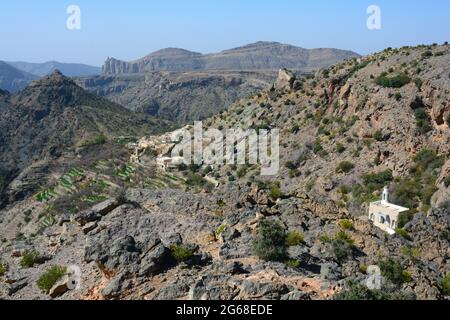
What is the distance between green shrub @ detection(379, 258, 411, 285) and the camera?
39.7 ft

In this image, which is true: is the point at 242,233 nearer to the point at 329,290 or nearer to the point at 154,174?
the point at 329,290

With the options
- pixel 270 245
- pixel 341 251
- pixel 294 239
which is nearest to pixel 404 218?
pixel 341 251

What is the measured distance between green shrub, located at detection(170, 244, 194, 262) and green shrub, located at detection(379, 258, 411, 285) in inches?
184

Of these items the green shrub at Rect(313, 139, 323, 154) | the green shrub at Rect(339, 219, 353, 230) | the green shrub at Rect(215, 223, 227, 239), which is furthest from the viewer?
the green shrub at Rect(313, 139, 323, 154)

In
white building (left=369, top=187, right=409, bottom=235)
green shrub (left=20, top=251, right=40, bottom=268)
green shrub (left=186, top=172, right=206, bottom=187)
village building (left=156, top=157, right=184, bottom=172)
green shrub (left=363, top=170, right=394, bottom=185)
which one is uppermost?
green shrub (left=20, top=251, right=40, bottom=268)

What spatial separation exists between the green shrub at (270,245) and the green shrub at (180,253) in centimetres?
169

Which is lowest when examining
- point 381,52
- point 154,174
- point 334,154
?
point 154,174

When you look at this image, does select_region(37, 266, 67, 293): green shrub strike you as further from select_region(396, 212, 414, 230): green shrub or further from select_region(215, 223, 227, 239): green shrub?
select_region(396, 212, 414, 230): green shrub

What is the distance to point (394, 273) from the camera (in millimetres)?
12203

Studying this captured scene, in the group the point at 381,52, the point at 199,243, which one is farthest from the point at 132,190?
the point at 381,52

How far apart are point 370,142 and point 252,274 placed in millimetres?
29323

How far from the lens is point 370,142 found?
38.2 metres

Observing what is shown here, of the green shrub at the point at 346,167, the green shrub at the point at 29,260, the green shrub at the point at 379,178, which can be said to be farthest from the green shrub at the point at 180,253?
the green shrub at the point at 346,167

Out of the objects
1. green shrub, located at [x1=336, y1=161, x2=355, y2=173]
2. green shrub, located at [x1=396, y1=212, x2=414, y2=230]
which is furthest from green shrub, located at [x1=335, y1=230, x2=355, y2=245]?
green shrub, located at [x1=336, y1=161, x2=355, y2=173]
